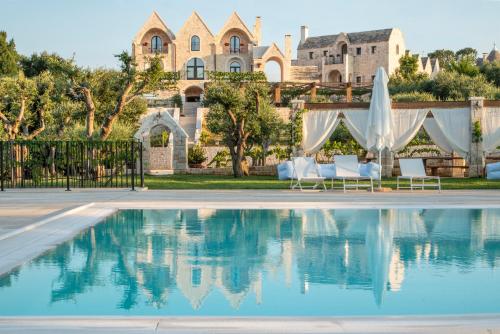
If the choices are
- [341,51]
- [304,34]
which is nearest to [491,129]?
[341,51]

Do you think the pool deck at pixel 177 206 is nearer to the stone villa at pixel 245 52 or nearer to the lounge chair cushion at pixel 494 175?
the lounge chair cushion at pixel 494 175

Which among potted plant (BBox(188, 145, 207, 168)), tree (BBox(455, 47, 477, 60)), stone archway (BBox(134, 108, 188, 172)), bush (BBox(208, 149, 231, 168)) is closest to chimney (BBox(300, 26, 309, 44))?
tree (BBox(455, 47, 477, 60))

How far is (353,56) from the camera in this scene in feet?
209

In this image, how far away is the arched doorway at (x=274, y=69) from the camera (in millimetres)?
58403

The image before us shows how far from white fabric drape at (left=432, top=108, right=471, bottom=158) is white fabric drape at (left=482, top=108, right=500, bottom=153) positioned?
1.71 feet

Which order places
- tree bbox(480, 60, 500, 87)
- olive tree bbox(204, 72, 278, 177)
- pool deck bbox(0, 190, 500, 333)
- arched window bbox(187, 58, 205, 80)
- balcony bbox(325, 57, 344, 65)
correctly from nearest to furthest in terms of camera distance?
pool deck bbox(0, 190, 500, 333) < olive tree bbox(204, 72, 278, 177) < tree bbox(480, 60, 500, 87) < arched window bbox(187, 58, 205, 80) < balcony bbox(325, 57, 344, 65)

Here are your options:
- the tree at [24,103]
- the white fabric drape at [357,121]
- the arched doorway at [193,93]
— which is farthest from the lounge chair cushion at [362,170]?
the arched doorway at [193,93]

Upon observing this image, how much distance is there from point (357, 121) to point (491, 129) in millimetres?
4231

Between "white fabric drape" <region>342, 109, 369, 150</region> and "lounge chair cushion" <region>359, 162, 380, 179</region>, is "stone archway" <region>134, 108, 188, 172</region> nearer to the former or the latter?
"white fabric drape" <region>342, 109, 369, 150</region>

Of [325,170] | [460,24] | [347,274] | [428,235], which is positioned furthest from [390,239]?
[460,24]

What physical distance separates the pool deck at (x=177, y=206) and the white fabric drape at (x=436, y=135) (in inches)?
250

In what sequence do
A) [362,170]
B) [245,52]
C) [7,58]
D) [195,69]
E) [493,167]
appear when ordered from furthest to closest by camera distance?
[245,52] → [195,69] → [7,58] → [493,167] → [362,170]

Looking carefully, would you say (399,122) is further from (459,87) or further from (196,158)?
(459,87)

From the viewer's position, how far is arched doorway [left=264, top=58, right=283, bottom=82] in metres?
58.4
